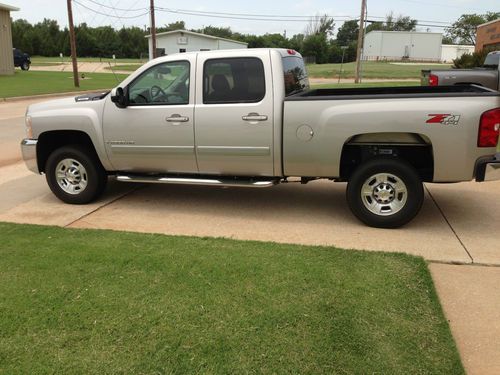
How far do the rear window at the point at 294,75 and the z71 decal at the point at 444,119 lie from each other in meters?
1.58

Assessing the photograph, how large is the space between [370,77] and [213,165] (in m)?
36.7

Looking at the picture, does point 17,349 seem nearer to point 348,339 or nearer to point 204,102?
point 348,339

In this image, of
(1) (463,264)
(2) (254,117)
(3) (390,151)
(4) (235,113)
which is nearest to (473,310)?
(1) (463,264)

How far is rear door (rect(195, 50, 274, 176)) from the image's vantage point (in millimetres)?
5484

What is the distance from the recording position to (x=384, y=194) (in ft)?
17.8

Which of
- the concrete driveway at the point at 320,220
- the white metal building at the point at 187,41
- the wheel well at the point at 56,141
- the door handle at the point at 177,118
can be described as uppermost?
the white metal building at the point at 187,41

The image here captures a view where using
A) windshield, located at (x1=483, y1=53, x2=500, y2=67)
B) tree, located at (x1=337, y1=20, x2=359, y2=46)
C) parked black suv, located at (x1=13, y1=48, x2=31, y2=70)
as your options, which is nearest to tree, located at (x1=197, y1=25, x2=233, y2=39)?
tree, located at (x1=337, y1=20, x2=359, y2=46)

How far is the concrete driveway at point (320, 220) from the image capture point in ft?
12.9

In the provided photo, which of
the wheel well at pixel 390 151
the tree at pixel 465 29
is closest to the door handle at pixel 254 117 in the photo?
the wheel well at pixel 390 151

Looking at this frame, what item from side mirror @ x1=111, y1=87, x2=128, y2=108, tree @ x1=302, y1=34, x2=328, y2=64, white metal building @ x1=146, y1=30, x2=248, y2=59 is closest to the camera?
side mirror @ x1=111, y1=87, x2=128, y2=108

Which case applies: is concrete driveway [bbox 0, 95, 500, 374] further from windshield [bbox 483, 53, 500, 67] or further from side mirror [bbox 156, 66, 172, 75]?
windshield [bbox 483, 53, 500, 67]

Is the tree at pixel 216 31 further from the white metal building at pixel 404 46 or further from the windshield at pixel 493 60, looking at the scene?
the windshield at pixel 493 60

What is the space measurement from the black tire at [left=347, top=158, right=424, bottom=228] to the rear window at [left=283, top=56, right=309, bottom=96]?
125 centimetres

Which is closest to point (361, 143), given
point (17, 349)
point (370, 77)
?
point (17, 349)
